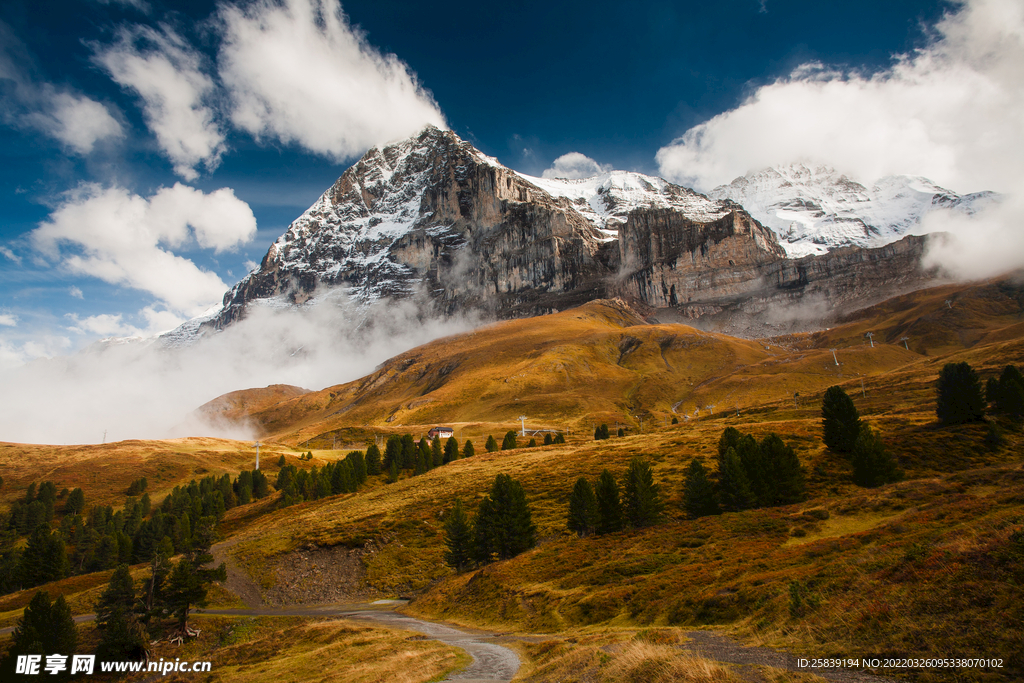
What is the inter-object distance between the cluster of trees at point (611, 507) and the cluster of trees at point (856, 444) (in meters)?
21.9

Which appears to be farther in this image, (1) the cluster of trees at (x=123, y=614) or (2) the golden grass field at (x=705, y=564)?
(1) the cluster of trees at (x=123, y=614)

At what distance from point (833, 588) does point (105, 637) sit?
5431cm

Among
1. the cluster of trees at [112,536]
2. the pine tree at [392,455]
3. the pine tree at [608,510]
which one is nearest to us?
the pine tree at [608,510]

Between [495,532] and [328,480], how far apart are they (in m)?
63.9

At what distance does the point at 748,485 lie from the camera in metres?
50.8

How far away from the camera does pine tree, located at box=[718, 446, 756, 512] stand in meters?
49.7

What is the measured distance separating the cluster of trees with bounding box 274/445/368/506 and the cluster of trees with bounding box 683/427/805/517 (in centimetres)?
7388

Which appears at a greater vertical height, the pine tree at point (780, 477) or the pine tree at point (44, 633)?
the pine tree at point (780, 477)

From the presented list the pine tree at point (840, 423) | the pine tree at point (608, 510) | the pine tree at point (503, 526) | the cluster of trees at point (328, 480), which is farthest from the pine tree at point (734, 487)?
the cluster of trees at point (328, 480)

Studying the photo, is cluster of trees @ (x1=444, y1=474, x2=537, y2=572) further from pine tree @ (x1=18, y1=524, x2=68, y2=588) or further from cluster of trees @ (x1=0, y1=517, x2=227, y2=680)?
pine tree @ (x1=18, y1=524, x2=68, y2=588)

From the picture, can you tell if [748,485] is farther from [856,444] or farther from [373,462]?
[373,462]

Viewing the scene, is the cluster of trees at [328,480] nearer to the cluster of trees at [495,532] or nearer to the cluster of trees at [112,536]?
the cluster of trees at [112,536]

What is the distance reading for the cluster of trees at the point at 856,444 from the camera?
50844mm

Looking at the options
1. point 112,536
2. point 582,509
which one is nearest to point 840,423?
point 582,509
